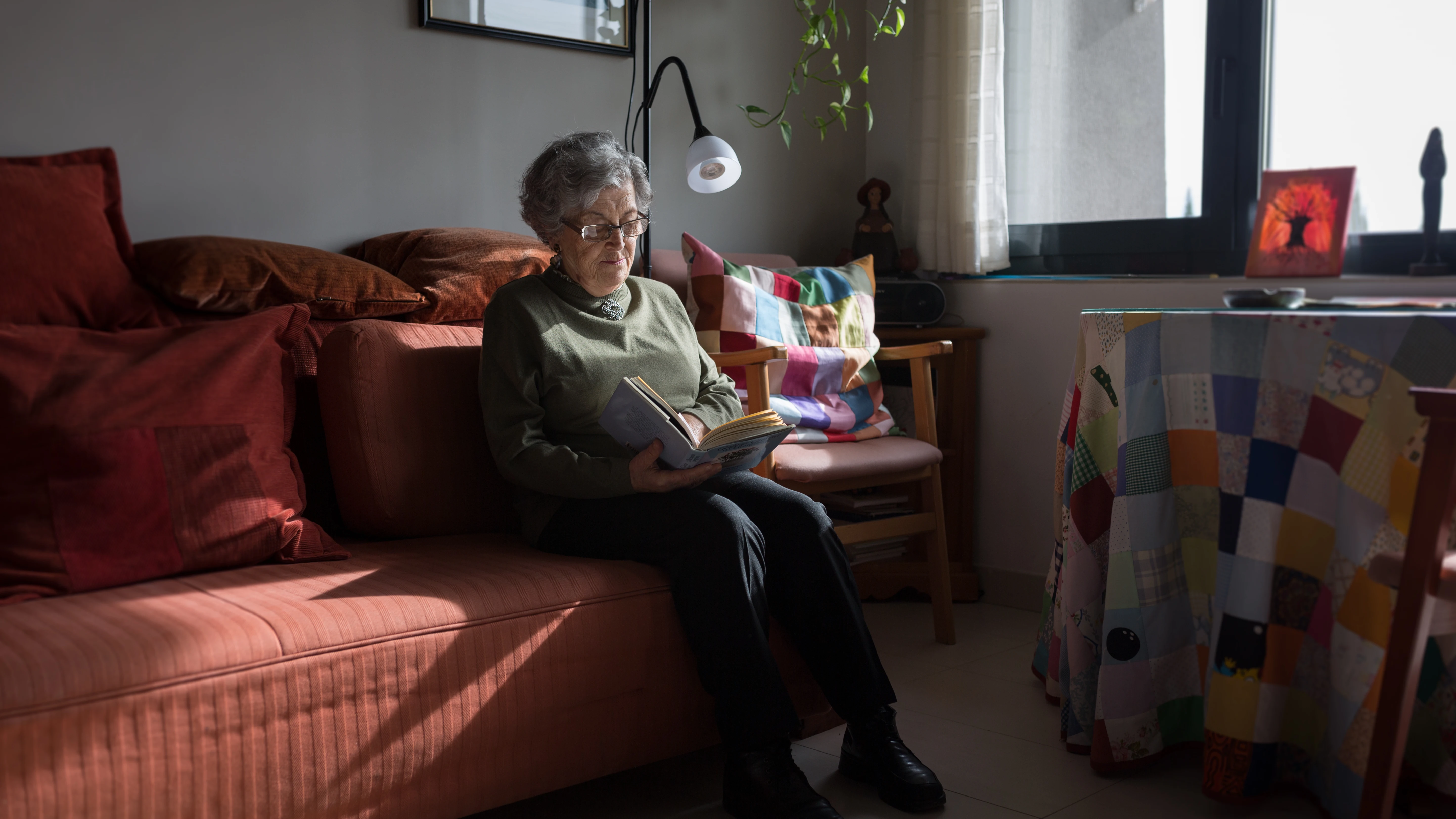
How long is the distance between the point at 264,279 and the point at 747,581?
3.23 ft

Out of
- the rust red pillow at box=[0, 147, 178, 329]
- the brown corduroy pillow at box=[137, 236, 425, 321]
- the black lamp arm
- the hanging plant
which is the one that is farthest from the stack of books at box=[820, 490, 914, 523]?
the rust red pillow at box=[0, 147, 178, 329]

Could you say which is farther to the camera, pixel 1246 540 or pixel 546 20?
pixel 546 20

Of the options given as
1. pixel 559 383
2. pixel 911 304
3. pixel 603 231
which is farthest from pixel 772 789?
pixel 911 304

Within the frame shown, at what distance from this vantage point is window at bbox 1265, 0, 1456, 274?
2.30 metres

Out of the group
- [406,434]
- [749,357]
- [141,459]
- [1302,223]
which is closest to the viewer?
[141,459]

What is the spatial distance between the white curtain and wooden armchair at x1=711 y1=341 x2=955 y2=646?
0.43 m

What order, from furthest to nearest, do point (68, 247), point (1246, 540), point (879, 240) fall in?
point (879, 240) → point (68, 247) → point (1246, 540)

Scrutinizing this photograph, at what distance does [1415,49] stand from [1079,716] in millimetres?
1614

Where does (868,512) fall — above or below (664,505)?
below

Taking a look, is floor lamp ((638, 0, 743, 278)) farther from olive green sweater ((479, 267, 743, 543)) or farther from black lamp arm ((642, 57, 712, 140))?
olive green sweater ((479, 267, 743, 543))

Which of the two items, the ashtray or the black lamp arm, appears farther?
the black lamp arm

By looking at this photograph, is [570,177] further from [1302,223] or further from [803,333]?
[1302,223]

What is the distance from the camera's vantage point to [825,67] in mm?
3301

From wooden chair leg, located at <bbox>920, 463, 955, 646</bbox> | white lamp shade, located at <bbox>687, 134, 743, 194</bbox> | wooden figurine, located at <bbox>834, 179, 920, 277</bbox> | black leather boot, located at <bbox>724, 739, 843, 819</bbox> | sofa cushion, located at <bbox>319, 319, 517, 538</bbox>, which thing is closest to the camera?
black leather boot, located at <bbox>724, 739, 843, 819</bbox>
